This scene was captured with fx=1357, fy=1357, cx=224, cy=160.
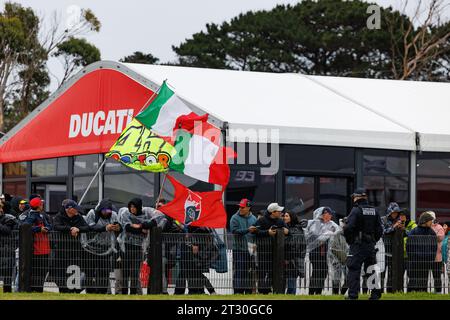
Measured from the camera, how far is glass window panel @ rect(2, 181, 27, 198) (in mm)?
30716

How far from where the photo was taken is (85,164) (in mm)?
28281

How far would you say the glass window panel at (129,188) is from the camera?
26.4 m

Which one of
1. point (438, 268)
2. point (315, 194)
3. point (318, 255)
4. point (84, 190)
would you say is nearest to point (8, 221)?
point (318, 255)

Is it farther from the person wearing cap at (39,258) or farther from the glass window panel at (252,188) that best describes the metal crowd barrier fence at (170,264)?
the glass window panel at (252,188)

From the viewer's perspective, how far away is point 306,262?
21.3 metres

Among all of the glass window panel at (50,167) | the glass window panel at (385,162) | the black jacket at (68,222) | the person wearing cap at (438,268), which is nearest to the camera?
the black jacket at (68,222)

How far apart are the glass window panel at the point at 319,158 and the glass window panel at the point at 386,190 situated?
2.02 feet

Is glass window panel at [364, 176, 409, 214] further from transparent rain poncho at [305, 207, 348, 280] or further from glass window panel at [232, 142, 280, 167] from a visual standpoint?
transparent rain poncho at [305, 207, 348, 280]

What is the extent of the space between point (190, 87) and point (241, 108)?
130 cm

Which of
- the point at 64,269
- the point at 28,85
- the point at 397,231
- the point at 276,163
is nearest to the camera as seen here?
the point at 64,269

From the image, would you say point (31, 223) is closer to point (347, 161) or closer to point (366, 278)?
point (366, 278)

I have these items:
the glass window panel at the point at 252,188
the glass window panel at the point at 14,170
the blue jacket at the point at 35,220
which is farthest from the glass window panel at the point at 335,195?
the glass window panel at the point at 14,170

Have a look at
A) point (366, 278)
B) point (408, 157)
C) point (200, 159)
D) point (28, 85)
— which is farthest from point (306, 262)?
point (28, 85)

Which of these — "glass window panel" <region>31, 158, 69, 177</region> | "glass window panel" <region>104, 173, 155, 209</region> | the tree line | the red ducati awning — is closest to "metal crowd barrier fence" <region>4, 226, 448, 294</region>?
"glass window panel" <region>104, 173, 155, 209</region>
